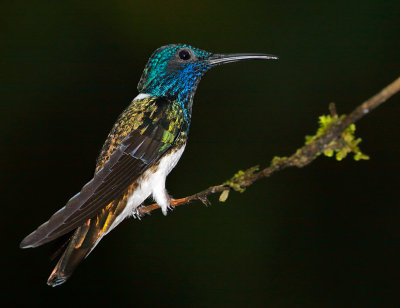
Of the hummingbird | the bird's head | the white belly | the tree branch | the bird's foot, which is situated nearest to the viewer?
the tree branch

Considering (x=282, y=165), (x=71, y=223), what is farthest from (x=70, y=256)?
(x=282, y=165)

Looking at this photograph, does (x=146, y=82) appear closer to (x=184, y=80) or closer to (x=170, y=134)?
(x=184, y=80)

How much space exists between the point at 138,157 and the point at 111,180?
0.79 feet

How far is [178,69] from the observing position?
286 centimetres

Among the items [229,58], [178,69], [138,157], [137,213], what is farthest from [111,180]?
[229,58]

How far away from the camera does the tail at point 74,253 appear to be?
85.4 inches

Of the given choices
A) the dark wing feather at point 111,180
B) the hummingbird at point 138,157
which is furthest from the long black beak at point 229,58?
the dark wing feather at point 111,180

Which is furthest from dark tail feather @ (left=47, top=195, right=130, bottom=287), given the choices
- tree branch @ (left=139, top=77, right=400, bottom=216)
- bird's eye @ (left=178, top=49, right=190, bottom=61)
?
tree branch @ (left=139, top=77, right=400, bottom=216)

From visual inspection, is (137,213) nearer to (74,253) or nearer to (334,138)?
(74,253)

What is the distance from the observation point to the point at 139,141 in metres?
2.52

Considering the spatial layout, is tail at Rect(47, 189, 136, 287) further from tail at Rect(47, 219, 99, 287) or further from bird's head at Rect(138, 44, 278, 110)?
bird's head at Rect(138, 44, 278, 110)

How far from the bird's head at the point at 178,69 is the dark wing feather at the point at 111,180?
252 millimetres

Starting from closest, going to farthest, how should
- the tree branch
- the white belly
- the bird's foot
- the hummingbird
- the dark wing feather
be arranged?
the tree branch → the dark wing feather → the hummingbird → the white belly → the bird's foot

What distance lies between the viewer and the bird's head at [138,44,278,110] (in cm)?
285
